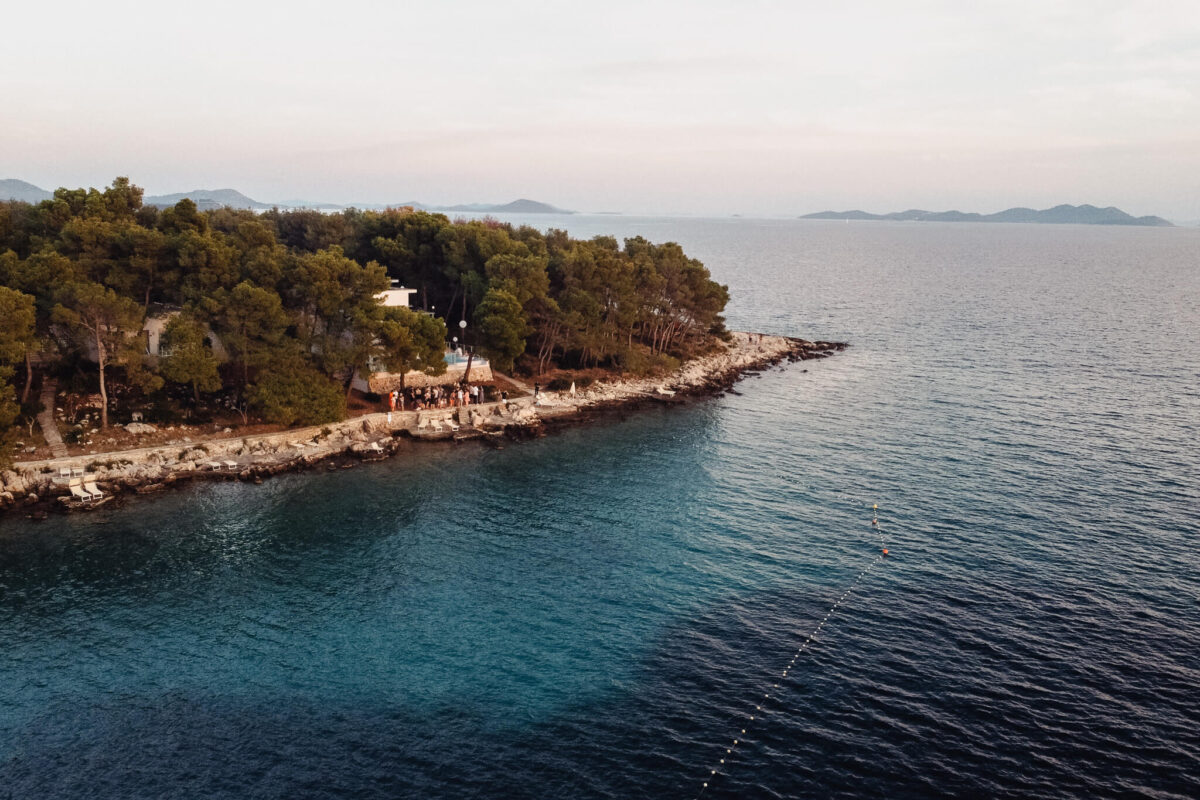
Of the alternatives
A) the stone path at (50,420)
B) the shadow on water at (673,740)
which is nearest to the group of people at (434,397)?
the stone path at (50,420)

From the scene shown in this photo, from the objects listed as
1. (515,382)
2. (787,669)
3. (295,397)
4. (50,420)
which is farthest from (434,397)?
(787,669)

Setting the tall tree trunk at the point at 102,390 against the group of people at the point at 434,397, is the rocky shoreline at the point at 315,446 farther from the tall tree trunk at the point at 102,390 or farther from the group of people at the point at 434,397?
the tall tree trunk at the point at 102,390

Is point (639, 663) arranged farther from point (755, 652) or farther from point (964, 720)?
point (964, 720)

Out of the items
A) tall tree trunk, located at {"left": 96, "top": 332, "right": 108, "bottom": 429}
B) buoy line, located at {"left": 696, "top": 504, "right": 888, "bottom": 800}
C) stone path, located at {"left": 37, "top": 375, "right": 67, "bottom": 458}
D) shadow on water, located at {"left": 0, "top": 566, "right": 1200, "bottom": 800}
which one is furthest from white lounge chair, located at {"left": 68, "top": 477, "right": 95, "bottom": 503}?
buoy line, located at {"left": 696, "top": 504, "right": 888, "bottom": 800}

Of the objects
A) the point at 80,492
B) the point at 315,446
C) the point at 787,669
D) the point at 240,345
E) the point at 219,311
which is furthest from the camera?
the point at 315,446

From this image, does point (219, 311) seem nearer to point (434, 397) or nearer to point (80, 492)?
point (80, 492)

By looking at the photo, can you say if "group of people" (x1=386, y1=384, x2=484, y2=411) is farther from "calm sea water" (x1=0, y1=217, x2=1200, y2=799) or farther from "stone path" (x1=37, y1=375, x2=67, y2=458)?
"stone path" (x1=37, y1=375, x2=67, y2=458)
